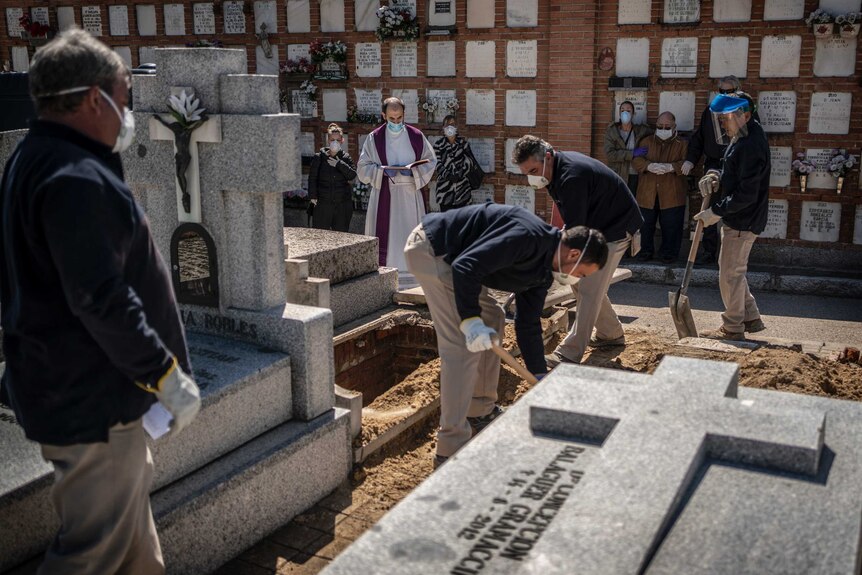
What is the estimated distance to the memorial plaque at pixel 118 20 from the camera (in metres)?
14.1

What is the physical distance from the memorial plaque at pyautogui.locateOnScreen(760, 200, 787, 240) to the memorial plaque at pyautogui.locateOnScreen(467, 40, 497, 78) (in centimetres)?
360

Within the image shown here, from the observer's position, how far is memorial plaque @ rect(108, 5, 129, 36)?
555 inches

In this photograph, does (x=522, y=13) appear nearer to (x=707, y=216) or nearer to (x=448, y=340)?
(x=707, y=216)

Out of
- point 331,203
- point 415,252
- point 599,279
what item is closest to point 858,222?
point 599,279

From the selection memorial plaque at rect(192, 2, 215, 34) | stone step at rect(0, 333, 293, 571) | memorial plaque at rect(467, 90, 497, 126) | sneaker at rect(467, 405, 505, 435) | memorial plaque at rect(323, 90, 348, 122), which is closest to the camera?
stone step at rect(0, 333, 293, 571)

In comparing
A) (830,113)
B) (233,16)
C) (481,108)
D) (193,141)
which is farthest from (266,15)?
(193,141)

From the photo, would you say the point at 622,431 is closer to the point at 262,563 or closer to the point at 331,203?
the point at 262,563

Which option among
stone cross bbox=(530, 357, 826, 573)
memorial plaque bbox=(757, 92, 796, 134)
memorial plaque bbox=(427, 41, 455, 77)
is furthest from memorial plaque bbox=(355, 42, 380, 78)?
stone cross bbox=(530, 357, 826, 573)

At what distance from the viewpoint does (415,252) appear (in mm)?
5344

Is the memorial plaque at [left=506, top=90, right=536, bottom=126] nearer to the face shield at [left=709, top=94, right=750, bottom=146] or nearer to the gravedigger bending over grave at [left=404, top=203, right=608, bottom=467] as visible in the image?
the face shield at [left=709, top=94, right=750, bottom=146]

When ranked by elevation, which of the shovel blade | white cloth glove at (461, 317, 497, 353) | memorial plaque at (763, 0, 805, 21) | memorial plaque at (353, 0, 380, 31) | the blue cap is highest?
memorial plaque at (353, 0, 380, 31)

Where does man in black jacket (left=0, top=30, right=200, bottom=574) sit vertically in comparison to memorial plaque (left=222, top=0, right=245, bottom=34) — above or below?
below

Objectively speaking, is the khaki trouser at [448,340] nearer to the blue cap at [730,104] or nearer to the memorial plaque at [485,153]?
the blue cap at [730,104]

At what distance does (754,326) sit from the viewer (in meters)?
8.05
